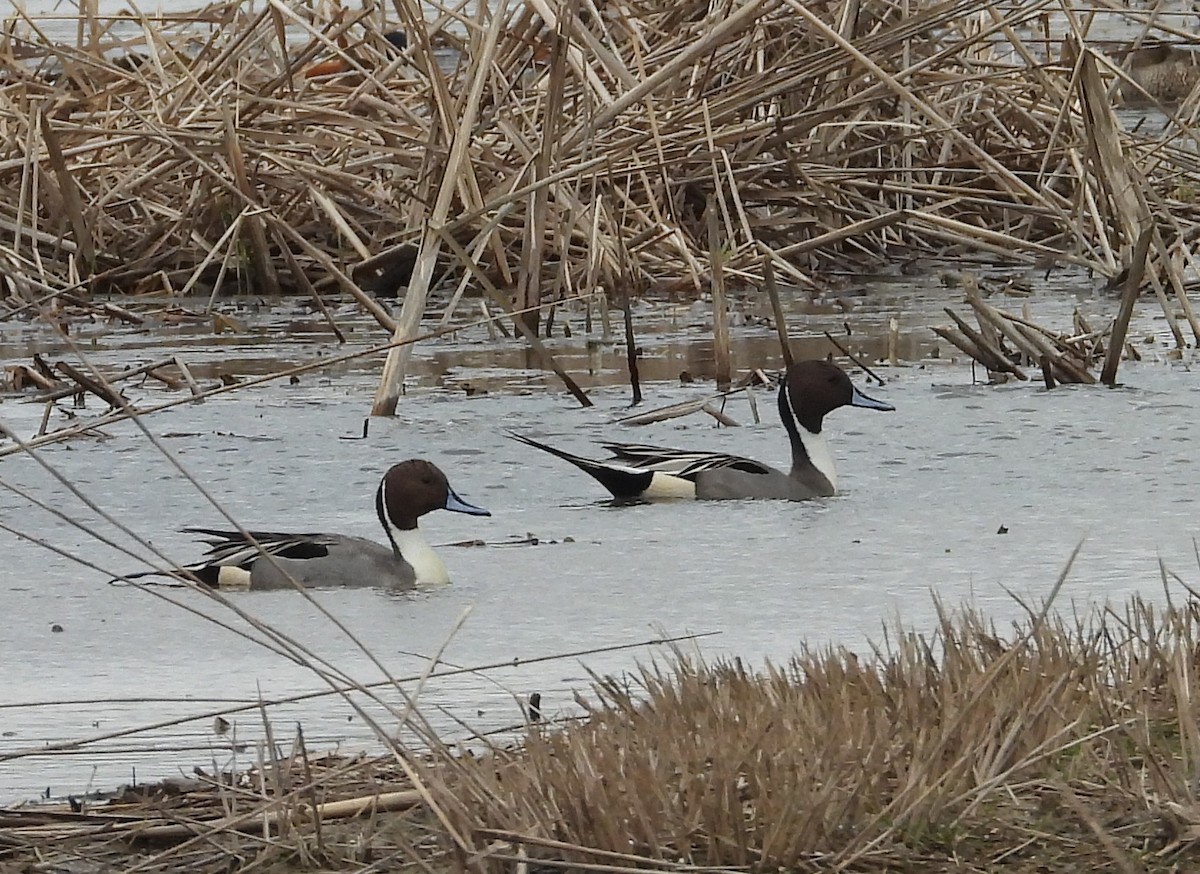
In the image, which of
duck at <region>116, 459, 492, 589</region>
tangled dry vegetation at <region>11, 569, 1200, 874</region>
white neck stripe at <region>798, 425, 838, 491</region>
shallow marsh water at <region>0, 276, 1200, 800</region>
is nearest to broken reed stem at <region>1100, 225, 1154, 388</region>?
shallow marsh water at <region>0, 276, 1200, 800</region>

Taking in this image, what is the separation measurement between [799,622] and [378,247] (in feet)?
19.4

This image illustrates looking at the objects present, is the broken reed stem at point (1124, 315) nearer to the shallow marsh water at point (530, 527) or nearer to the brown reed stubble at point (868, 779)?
the shallow marsh water at point (530, 527)

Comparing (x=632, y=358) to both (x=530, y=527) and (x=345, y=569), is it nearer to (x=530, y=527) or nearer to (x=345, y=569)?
(x=530, y=527)

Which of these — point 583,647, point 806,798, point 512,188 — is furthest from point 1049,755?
point 512,188

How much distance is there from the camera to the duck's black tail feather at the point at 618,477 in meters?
6.29

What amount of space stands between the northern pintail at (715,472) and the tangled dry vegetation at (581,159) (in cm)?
173

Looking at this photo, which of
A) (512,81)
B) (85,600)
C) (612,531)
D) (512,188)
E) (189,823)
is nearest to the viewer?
(189,823)

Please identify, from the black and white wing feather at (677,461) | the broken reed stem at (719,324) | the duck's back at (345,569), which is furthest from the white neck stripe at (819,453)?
the duck's back at (345,569)

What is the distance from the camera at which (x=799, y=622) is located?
454cm

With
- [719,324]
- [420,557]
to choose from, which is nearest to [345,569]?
[420,557]

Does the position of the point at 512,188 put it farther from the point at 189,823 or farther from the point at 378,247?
the point at 189,823

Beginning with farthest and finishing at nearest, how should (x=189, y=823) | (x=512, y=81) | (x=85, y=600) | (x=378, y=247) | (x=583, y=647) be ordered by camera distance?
(x=378, y=247) → (x=512, y=81) → (x=85, y=600) → (x=583, y=647) → (x=189, y=823)

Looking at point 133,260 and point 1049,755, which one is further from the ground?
point 133,260

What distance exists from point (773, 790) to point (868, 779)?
0.39 feet
